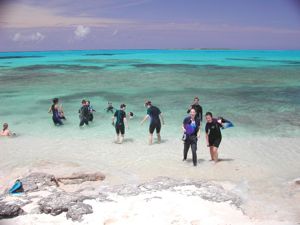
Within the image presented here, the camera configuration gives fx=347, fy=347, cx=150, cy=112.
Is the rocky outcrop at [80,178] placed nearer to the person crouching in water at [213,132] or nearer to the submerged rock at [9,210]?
the submerged rock at [9,210]

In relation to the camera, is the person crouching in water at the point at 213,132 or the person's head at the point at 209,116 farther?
the person crouching in water at the point at 213,132

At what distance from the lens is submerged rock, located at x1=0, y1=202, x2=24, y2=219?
22.1 feet

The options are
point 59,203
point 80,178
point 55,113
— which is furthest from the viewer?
point 55,113

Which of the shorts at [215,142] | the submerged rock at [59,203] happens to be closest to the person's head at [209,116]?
the shorts at [215,142]

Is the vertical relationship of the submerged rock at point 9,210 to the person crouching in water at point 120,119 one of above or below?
below

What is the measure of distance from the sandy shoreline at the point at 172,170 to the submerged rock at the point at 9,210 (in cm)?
15

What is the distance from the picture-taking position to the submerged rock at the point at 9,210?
22.1 ft

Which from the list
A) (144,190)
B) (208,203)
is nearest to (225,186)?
(208,203)

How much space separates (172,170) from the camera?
9.82 metres

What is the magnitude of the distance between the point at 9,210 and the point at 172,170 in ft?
15.0

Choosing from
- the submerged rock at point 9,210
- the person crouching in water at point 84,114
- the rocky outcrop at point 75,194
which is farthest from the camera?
the person crouching in water at point 84,114

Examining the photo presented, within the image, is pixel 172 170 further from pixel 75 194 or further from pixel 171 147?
pixel 75 194

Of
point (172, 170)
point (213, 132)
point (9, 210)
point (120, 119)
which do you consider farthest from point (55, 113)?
point (9, 210)

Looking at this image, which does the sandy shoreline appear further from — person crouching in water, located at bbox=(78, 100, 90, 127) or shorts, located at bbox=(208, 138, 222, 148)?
person crouching in water, located at bbox=(78, 100, 90, 127)
